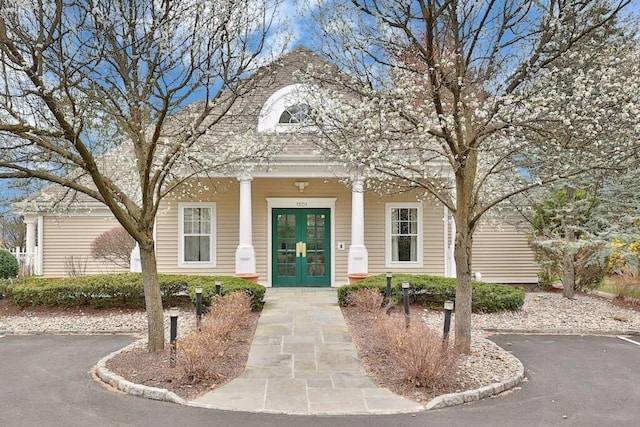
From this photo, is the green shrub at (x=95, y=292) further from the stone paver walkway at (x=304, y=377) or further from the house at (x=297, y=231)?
the house at (x=297, y=231)

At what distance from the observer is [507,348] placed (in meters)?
7.50

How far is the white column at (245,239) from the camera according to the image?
1170 centimetres

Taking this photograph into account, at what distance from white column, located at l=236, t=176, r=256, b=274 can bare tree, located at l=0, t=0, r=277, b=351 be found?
494 cm

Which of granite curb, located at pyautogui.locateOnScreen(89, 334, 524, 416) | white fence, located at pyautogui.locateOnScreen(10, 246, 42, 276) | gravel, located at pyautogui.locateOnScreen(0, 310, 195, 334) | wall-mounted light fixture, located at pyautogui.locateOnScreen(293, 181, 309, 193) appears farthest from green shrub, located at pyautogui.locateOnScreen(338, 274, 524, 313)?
white fence, located at pyautogui.locateOnScreen(10, 246, 42, 276)

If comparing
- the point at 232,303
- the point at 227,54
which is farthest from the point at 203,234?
the point at 227,54

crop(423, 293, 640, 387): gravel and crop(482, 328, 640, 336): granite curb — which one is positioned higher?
crop(423, 293, 640, 387): gravel

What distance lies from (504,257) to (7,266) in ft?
45.7

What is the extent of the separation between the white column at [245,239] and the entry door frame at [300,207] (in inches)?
54.7

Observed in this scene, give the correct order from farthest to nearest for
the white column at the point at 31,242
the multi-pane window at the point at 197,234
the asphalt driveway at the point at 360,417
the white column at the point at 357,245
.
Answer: the white column at the point at 31,242, the multi-pane window at the point at 197,234, the white column at the point at 357,245, the asphalt driveway at the point at 360,417

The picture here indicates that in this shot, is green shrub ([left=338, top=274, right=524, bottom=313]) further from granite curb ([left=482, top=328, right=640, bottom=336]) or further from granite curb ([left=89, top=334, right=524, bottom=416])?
granite curb ([left=89, top=334, right=524, bottom=416])

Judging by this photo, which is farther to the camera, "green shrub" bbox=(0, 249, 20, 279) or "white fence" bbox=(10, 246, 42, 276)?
"white fence" bbox=(10, 246, 42, 276)

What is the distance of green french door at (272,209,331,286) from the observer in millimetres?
13320

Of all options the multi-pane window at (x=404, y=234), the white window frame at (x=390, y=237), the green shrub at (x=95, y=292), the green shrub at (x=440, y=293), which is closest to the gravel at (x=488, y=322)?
the green shrub at (x=440, y=293)

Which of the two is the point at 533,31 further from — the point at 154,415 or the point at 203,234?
the point at 203,234
